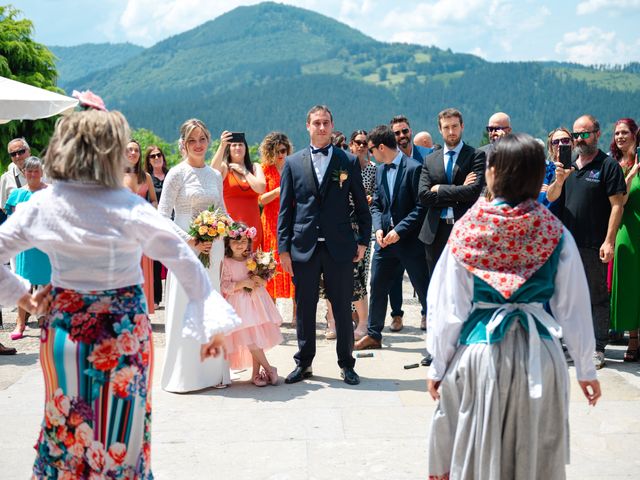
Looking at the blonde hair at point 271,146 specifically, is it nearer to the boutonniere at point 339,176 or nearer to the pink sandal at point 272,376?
the boutonniere at point 339,176

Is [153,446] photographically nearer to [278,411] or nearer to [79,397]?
[278,411]

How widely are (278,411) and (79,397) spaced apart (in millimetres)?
2762

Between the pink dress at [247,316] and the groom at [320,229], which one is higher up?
the groom at [320,229]

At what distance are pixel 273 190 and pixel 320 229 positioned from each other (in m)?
2.73

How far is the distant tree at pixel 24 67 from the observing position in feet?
97.9

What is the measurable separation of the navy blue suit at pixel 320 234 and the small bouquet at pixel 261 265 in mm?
136

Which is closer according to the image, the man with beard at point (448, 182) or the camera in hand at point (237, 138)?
the man with beard at point (448, 182)

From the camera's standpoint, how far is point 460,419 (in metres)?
3.37

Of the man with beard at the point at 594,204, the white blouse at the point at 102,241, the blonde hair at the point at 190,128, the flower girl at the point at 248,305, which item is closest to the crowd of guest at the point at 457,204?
the man with beard at the point at 594,204

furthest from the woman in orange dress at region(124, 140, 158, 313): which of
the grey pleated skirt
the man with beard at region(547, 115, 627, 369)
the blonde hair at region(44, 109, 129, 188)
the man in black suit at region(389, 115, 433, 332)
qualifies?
the grey pleated skirt

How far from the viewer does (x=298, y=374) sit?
665cm

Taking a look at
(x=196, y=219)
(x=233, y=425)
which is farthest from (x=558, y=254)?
(x=196, y=219)

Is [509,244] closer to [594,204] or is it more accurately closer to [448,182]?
[448,182]

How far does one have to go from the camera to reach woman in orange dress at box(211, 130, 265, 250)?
7.96m
